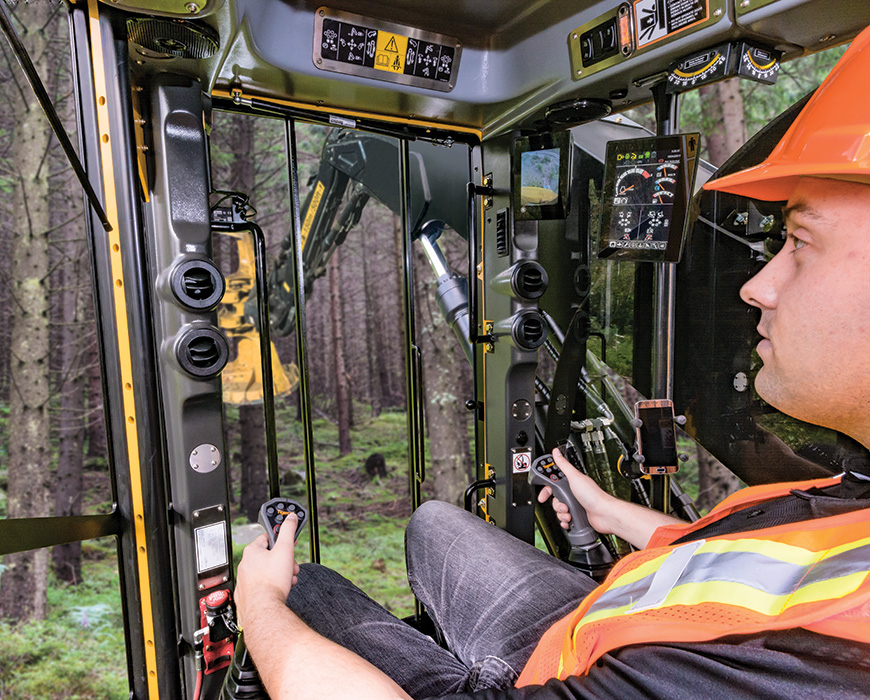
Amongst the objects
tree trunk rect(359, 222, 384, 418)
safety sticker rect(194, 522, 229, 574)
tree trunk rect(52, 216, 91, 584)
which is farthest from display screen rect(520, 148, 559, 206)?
tree trunk rect(359, 222, 384, 418)

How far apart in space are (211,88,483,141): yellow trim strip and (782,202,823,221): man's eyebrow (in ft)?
6.22

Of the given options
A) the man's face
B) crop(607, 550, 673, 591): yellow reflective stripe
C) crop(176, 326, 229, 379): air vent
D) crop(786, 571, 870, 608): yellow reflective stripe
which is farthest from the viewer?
crop(176, 326, 229, 379): air vent

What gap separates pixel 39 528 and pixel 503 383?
193cm

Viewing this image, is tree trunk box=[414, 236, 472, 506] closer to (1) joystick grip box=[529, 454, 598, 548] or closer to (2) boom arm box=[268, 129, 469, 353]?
(2) boom arm box=[268, 129, 469, 353]

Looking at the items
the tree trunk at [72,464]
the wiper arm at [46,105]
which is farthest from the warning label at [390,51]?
the tree trunk at [72,464]

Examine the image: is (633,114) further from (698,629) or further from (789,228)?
(698,629)

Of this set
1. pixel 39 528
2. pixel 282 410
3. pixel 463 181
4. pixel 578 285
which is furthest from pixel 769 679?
pixel 282 410

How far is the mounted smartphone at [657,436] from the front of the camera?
2.19m

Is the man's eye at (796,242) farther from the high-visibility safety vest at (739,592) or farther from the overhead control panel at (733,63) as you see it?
the overhead control panel at (733,63)

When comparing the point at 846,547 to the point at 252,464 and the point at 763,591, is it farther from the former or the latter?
the point at 252,464

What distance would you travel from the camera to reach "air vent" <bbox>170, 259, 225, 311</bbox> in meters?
1.81

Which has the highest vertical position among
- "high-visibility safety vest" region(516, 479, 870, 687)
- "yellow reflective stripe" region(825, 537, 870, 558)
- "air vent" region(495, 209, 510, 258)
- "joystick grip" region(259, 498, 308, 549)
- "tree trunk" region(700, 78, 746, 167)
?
"tree trunk" region(700, 78, 746, 167)

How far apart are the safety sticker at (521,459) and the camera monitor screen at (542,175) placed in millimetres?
1158

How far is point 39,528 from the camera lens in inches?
57.9
